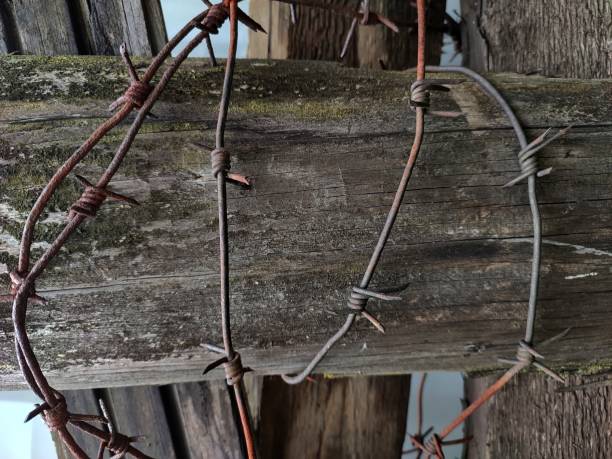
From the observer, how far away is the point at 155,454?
1.27 m

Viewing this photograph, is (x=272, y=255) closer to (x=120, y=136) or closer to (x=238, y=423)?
(x=120, y=136)

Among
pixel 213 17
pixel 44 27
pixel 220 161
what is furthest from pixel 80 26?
pixel 220 161

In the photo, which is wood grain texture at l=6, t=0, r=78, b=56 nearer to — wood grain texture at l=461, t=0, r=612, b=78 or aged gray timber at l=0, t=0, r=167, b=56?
aged gray timber at l=0, t=0, r=167, b=56

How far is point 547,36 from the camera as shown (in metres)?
1.15

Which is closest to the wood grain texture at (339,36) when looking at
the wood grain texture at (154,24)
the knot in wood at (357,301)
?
the wood grain texture at (154,24)

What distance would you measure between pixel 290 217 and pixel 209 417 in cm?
61

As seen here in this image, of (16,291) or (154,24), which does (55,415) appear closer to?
(16,291)

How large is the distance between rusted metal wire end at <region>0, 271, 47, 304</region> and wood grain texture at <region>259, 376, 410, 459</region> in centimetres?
70

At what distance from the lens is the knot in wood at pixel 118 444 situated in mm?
812

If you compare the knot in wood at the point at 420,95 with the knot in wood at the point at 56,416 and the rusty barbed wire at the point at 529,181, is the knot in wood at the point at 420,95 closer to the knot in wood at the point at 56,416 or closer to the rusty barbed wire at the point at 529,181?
the rusty barbed wire at the point at 529,181

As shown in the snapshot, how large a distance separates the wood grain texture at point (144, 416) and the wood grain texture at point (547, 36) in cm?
113

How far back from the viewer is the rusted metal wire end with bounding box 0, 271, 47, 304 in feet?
2.48

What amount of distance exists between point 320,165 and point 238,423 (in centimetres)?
68

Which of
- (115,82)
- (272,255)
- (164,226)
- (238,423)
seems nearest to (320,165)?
(272,255)
